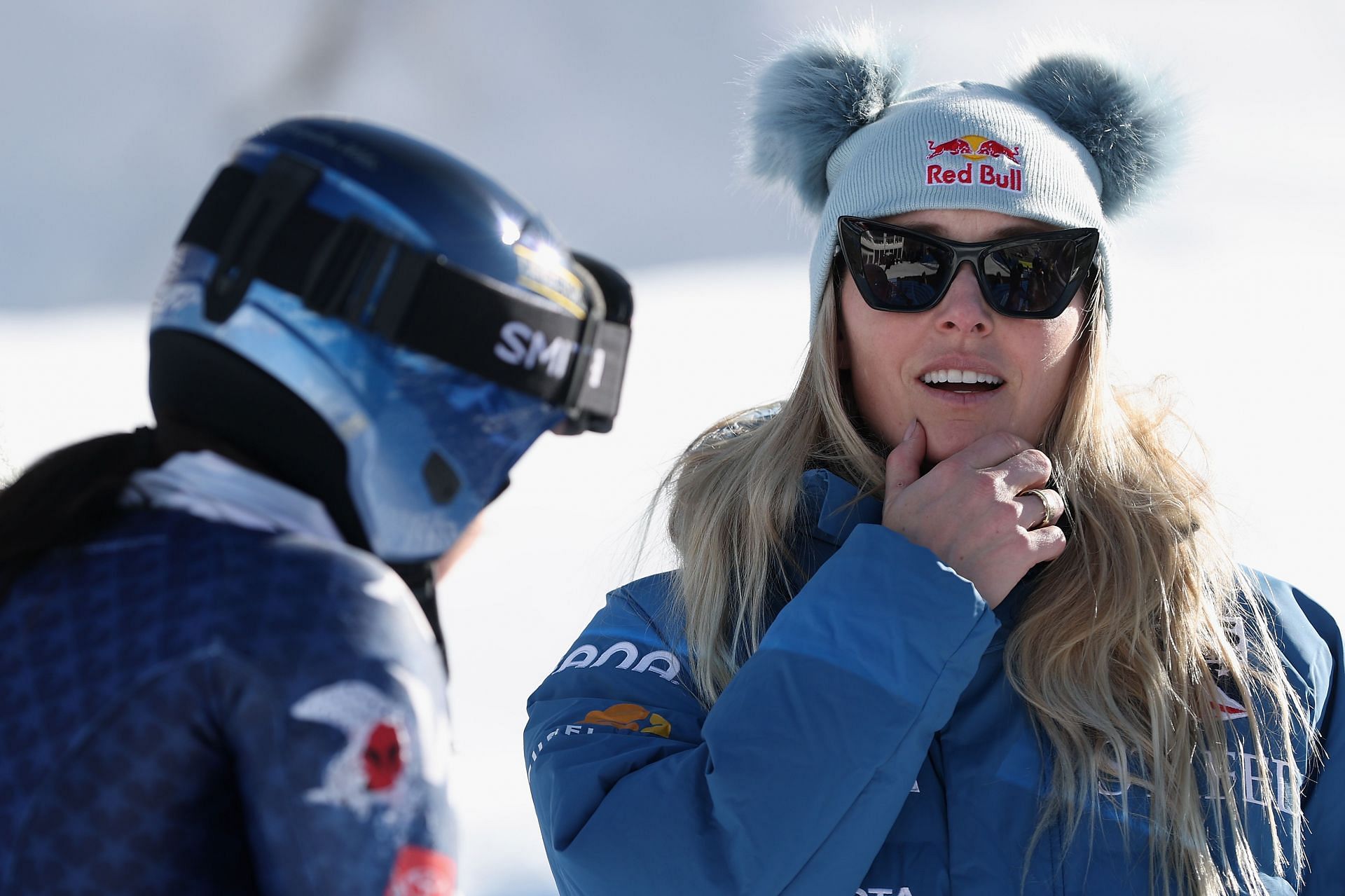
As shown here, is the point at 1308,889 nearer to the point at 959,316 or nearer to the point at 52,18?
the point at 959,316

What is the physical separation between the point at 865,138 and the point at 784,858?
3.92ft

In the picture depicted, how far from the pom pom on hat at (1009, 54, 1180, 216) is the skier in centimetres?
138

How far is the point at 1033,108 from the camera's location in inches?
79.6

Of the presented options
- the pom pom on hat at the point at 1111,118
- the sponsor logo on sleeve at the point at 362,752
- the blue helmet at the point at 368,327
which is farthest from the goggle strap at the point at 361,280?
the pom pom on hat at the point at 1111,118

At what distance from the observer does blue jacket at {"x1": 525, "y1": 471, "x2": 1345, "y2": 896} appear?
4.62 ft

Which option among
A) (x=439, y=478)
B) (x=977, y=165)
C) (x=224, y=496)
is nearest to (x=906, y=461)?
(x=977, y=165)

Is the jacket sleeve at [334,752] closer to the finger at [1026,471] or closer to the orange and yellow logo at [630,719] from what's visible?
the orange and yellow logo at [630,719]

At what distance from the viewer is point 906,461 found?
1.76 meters

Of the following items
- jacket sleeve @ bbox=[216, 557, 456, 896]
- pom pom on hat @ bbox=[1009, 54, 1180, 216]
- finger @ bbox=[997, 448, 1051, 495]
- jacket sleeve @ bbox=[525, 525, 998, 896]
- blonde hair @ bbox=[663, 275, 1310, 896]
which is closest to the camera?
jacket sleeve @ bbox=[216, 557, 456, 896]

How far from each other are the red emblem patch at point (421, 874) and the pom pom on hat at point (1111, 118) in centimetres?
172

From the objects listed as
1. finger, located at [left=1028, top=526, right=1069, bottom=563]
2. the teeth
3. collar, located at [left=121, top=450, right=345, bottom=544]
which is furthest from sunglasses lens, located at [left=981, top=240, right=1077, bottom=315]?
collar, located at [left=121, top=450, right=345, bottom=544]

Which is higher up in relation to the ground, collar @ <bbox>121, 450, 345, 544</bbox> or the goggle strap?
the goggle strap

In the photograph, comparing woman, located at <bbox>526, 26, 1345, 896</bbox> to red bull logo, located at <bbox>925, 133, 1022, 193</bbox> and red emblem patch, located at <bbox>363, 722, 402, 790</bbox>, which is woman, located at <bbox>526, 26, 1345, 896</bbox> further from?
red emblem patch, located at <bbox>363, 722, 402, 790</bbox>

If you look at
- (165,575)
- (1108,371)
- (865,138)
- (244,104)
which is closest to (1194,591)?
(1108,371)
